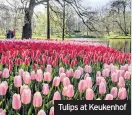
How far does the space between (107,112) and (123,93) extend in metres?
Answer: 0.43

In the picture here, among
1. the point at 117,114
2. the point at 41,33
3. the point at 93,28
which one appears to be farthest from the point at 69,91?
the point at 41,33

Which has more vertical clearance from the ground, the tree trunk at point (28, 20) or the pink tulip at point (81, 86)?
the tree trunk at point (28, 20)

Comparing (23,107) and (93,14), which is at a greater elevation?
(93,14)

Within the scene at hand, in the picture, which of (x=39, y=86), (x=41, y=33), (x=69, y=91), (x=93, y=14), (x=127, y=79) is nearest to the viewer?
(x=69, y=91)

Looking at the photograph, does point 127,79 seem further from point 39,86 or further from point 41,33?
point 41,33

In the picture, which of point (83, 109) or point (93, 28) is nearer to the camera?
point (83, 109)

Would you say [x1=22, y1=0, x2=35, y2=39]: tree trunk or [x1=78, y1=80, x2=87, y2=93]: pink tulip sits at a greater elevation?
[x1=22, y1=0, x2=35, y2=39]: tree trunk

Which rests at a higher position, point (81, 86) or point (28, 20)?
point (28, 20)

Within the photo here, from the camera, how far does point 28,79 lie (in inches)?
141

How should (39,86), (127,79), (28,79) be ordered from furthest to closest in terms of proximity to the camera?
(127,79) → (39,86) → (28,79)

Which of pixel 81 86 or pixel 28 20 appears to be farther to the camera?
pixel 28 20

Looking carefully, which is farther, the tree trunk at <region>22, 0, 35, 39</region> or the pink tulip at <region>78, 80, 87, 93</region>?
the tree trunk at <region>22, 0, 35, 39</region>

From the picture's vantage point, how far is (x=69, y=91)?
9.66ft

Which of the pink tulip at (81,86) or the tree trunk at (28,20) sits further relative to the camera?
the tree trunk at (28,20)
